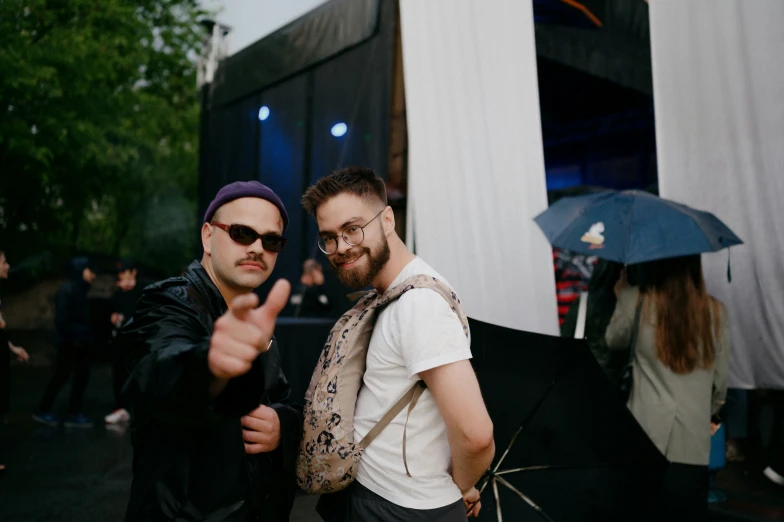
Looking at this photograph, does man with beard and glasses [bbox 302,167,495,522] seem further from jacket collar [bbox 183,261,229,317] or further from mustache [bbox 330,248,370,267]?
jacket collar [bbox 183,261,229,317]

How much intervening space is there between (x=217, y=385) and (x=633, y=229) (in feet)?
9.70

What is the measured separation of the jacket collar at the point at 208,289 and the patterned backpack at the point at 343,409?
402 millimetres

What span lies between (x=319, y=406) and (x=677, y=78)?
4087 mm

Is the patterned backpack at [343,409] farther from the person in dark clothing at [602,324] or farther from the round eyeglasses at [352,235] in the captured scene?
the person in dark clothing at [602,324]

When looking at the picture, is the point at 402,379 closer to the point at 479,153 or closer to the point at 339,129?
the point at 479,153

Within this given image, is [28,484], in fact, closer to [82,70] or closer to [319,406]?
[319,406]

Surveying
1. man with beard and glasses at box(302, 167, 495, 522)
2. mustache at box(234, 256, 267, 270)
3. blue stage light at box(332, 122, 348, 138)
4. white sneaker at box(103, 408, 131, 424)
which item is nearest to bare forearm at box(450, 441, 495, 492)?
man with beard and glasses at box(302, 167, 495, 522)

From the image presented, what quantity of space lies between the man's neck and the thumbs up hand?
729mm

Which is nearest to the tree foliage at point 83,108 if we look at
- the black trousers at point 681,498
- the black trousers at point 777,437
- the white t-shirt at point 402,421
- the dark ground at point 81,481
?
the dark ground at point 81,481

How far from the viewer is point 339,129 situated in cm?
716

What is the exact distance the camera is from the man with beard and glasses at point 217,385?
1238 mm

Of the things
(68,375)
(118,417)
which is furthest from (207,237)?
(68,375)

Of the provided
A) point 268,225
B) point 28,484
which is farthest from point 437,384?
point 28,484

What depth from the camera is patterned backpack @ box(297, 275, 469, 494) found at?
66.1 inches
